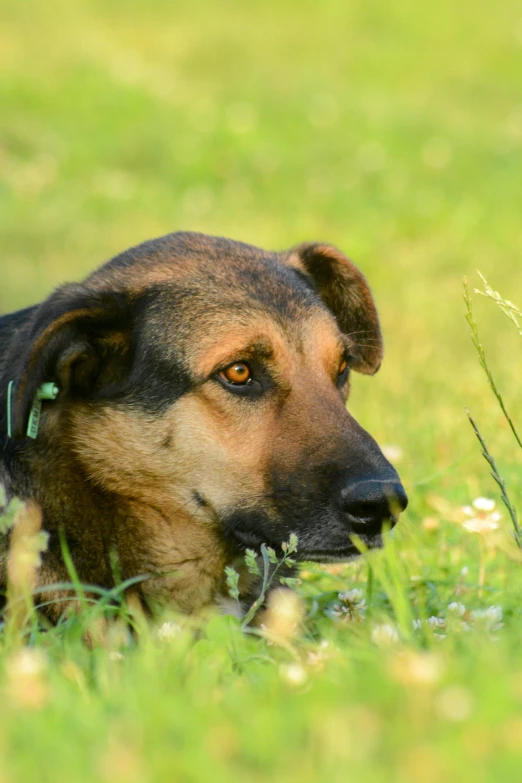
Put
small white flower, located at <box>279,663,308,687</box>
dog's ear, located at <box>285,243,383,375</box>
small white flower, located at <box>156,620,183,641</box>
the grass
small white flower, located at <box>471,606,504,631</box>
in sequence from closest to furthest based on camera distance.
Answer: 1. the grass
2. small white flower, located at <box>279,663,308,687</box>
3. small white flower, located at <box>156,620,183,641</box>
4. small white flower, located at <box>471,606,504,631</box>
5. dog's ear, located at <box>285,243,383,375</box>

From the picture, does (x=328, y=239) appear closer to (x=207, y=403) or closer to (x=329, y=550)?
(x=207, y=403)

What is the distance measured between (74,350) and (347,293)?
62.1 inches

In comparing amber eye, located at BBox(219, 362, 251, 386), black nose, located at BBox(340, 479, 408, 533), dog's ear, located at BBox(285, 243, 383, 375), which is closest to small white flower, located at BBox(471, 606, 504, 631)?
black nose, located at BBox(340, 479, 408, 533)

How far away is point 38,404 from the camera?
138 inches

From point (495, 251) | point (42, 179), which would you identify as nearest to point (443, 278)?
point (495, 251)

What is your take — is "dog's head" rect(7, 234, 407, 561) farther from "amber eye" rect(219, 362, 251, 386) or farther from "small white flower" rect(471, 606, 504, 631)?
"small white flower" rect(471, 606, 504, 631)

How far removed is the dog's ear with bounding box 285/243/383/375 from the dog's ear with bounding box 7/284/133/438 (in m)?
Result: 1.12

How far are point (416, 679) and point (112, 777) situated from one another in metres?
0.51

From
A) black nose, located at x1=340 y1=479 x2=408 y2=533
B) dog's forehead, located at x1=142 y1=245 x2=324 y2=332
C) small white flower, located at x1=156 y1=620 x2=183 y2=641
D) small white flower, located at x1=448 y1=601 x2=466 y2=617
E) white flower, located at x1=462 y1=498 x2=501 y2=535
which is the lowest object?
small white flower, located at x1=448 y1=601 x2=466 y2=617

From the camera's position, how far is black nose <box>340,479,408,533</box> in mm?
3336

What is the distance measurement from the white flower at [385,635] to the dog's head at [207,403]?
889 mm

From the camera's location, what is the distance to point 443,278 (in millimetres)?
11922

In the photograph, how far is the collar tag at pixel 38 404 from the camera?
3.46 meters

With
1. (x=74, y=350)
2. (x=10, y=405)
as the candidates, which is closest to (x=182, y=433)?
(x=74, y=350)
